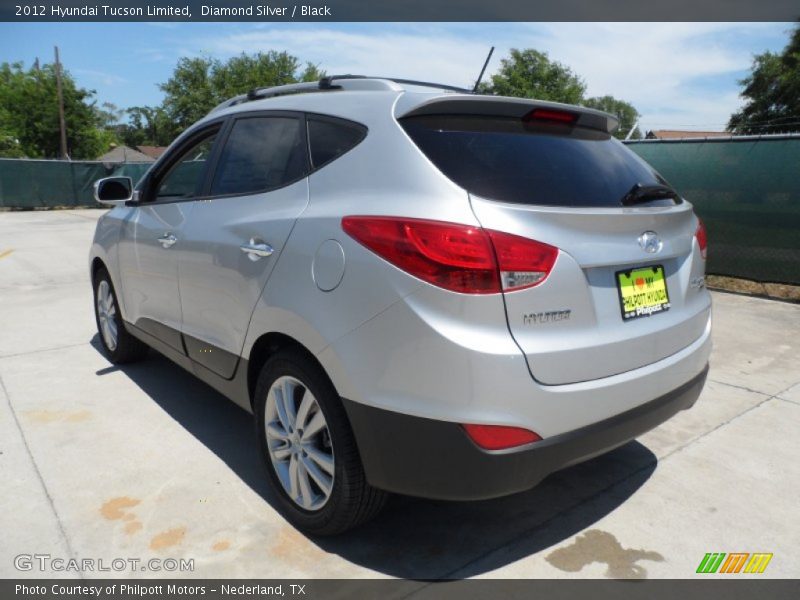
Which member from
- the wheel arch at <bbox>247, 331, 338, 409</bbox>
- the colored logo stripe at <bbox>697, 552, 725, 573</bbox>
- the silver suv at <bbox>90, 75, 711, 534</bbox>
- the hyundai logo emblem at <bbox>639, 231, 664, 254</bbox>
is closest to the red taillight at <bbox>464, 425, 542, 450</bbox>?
the silver suv at <bbox>90, 75, 711, 534</bbox>

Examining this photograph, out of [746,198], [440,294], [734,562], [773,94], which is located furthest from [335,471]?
[773,94]

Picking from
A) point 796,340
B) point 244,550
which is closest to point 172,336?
point 244,550

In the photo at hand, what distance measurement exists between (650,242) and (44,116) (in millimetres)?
48286

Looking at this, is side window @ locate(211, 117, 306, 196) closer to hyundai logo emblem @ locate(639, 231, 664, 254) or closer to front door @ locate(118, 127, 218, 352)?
front door @ locate(118, 127, 218, 352)

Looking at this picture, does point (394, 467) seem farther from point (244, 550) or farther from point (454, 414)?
point (244, 550)

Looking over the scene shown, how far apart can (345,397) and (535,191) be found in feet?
3.20

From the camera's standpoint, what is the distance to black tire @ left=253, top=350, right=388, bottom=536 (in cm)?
228

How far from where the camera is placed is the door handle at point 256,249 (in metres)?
2.60

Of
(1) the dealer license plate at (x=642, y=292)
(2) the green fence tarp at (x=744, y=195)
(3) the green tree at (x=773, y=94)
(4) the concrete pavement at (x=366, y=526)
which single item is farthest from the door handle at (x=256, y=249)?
(3) the green tree at (x=773, y=94)

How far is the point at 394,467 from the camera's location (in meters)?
2.13

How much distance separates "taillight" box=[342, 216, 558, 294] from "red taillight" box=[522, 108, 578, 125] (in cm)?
70

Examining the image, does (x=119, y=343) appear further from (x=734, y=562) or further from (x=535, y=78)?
(x=535, y=78)

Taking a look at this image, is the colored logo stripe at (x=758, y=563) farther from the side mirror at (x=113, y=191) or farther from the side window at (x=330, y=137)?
the side mirror at (x=113, y=191)

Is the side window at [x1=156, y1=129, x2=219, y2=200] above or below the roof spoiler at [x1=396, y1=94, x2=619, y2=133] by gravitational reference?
below
